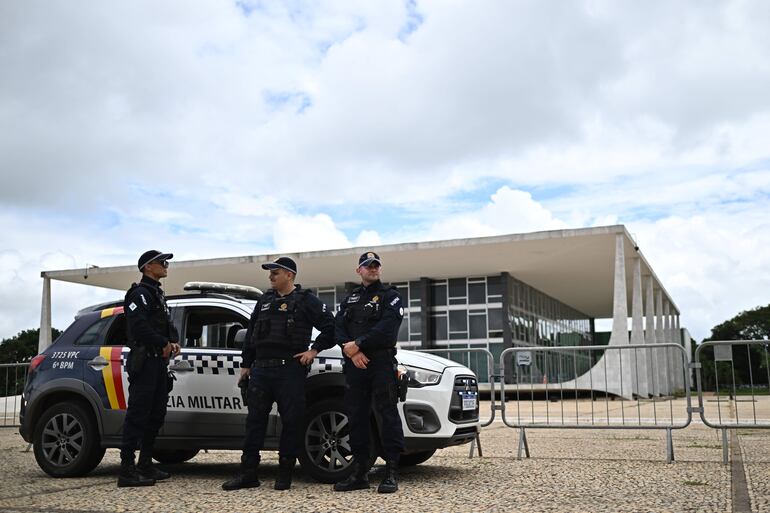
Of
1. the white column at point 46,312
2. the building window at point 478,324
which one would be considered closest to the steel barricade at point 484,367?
the building window at point 478,324

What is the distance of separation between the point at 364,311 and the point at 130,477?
2.53m

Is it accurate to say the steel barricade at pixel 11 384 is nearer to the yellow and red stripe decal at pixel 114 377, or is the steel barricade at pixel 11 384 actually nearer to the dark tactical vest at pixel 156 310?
the yellow and red stripe decal at pixel 114 377

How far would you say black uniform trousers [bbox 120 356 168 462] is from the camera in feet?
21.4

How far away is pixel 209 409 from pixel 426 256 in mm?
25952

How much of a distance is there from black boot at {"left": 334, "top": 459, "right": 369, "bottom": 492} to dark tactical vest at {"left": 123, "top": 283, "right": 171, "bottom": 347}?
211cm

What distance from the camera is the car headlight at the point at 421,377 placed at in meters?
6.69

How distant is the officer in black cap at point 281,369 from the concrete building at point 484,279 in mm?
24136

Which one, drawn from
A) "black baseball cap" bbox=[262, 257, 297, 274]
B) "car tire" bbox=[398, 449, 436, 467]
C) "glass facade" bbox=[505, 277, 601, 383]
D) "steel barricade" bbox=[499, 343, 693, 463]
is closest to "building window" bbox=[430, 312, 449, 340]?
"glass facade" bbox=[505, 277, 601, 383]

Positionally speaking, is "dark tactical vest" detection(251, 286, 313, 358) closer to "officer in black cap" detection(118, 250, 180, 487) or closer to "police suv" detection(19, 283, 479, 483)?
"police suv" detection(19, 283, 479, 483)

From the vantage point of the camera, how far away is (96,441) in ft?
23.3

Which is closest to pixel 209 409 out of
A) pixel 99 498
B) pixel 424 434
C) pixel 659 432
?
pixel 99 498

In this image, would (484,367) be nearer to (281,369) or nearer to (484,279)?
(281,369)

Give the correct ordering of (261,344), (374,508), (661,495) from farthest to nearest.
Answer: (261,344)
(661,495)
(374,508)

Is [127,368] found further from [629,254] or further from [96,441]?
[629,254]
